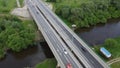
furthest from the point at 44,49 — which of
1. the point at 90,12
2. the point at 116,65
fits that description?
the point at 90,12

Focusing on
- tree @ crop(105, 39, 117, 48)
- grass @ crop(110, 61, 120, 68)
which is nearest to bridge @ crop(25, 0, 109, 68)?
grass @ crop(110, 61, 120, 68)

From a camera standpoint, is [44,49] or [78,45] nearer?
[78,45]

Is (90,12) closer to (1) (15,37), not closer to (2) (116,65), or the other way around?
(2) (116,65)

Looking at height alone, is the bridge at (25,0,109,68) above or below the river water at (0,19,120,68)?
above

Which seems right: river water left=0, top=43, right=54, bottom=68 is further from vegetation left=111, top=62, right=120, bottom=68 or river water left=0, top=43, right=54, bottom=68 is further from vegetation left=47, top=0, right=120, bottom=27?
vegetation left=47, top=0, right=120, bottom=27

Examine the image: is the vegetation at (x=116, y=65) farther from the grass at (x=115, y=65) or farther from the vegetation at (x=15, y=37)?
the vegetation at (x=15, y=37)

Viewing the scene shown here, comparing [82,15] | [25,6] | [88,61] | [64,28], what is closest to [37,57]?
[64,28]
